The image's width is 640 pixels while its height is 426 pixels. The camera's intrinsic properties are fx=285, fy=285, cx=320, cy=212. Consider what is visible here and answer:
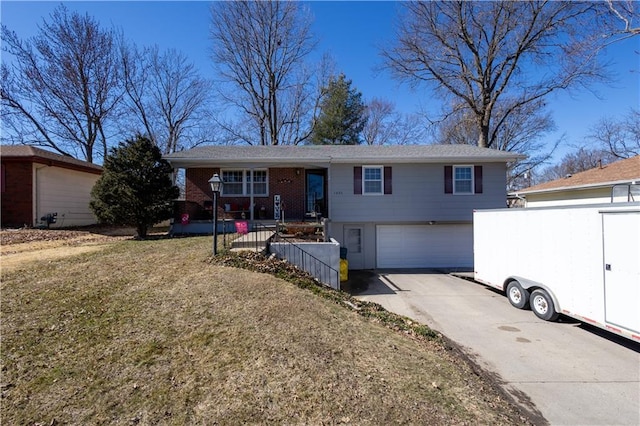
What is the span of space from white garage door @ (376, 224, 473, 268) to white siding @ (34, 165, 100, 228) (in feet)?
50.2

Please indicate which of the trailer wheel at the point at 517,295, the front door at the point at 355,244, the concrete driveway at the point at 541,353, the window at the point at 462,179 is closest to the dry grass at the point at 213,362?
the concrete driveway at the point at 541,353

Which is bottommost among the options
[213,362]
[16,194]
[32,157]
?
[213,362]

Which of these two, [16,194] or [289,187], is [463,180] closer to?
[289,187]

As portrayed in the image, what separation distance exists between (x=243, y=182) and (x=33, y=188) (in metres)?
9.35

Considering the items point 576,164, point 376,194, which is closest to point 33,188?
point 376,194

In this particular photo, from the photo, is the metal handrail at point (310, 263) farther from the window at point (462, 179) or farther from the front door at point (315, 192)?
the window at point (462, 179)

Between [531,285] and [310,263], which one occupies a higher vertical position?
[310,263]

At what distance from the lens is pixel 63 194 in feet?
46.8

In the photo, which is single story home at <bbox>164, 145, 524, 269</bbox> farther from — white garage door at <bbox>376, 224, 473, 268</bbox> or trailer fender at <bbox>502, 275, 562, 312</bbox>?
trailer fender at <bbox>502, 275, 562, 312</bbox>

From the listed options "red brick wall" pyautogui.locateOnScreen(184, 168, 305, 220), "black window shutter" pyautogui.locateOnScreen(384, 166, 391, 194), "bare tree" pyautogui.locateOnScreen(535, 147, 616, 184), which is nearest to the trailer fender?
"black window shutter" pyautogui.locateOnScreen(384, 166, 391, 194)

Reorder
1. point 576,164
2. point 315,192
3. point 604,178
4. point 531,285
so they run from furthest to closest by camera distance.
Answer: point 576,164 → point 315,192 → point 604,178 → point 531,285

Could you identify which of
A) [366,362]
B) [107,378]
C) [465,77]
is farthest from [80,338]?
[465,77]

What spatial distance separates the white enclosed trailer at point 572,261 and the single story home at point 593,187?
4063mm

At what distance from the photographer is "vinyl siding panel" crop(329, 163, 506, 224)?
40.1 feet
